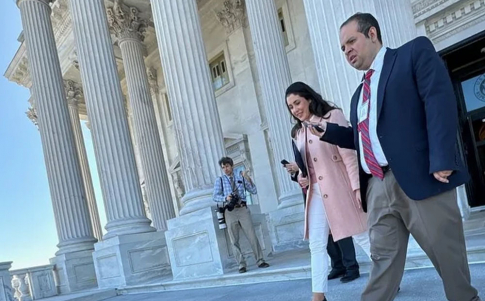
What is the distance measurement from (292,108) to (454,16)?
625 cm

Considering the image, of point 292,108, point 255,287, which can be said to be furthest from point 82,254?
point 292,108

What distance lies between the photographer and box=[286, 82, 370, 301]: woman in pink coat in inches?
135

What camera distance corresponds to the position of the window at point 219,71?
17.8 m

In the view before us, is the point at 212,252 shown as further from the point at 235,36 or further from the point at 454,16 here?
the point at 235,36

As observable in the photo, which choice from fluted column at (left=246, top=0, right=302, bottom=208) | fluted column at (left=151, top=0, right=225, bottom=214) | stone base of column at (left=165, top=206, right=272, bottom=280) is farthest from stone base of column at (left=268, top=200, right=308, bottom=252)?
fluted column at (left=151, top=0, right=225, bottom=214)

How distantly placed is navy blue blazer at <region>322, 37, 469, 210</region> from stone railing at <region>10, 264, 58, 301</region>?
12302mm

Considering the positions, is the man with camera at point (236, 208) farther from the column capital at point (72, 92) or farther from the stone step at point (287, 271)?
the column capital at point (72, 92)

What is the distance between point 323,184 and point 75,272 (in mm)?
10573

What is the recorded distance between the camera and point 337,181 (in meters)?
3.52

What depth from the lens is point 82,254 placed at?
12281 millimetres

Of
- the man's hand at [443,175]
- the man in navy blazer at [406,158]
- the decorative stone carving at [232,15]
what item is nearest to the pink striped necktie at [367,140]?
the man in navy blazer at [406,158]

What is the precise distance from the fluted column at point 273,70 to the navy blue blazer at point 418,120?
890cm

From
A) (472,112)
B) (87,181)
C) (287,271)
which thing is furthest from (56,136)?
(472,112)

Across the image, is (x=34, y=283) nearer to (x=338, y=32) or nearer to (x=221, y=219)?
(x=221, y=219)
